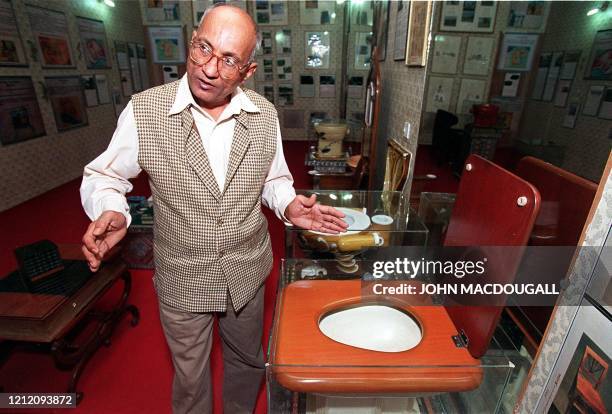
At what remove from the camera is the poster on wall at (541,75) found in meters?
1.20

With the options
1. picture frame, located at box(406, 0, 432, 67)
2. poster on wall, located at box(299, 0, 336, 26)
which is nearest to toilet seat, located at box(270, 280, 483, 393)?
picture frame, located at box(406, 0, 432, 67)

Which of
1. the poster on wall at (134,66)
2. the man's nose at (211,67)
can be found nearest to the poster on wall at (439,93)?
the man's nose at (211,67)

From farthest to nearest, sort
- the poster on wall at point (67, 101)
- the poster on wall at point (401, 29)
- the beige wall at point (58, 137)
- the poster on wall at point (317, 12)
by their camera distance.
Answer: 1. the poster on wall at point (317, 12)
2. the poster on wall at point (67, 101)
3. the beige wall at point (58, 137)
4. the poster on wall at point (401, 29)

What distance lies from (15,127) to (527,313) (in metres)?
4.96

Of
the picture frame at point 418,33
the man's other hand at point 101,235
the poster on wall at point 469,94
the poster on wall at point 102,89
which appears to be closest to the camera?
Result: the man's other hand at point 101,235

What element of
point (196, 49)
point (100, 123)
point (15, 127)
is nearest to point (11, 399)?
point (196, 49)

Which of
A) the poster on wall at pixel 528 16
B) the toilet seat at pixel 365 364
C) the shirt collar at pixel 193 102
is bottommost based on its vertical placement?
the toilet seat at pixel 365 364

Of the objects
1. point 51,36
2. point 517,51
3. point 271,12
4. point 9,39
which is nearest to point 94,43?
point 51,36

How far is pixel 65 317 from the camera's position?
155 centimetres

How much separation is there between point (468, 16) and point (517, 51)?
41 centimetres

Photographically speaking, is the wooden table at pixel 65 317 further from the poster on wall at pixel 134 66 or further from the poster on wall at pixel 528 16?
the poster on wall at pixel 134 66

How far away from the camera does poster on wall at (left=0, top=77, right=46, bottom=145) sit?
359 centimetres

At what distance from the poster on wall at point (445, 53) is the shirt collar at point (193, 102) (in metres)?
1.22

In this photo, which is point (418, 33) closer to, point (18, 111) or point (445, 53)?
point (445, 53)
